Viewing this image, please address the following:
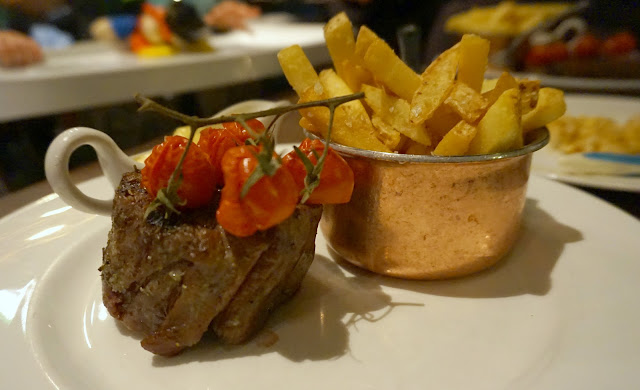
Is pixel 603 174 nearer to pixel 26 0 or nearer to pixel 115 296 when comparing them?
pixel 115 296

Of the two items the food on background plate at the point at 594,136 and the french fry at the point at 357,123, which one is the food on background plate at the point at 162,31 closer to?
the food on background plate at the point at 594,136

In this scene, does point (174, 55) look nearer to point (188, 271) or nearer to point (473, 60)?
point (473, 60)

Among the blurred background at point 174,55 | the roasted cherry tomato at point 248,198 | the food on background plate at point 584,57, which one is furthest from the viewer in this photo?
the food on background plate at point 584,57

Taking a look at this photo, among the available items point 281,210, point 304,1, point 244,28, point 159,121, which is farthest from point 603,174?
point 304,1

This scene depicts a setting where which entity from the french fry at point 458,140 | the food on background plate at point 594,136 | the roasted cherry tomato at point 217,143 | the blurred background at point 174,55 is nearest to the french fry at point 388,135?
the french fry at point 458,140

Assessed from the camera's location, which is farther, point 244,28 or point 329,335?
point 244,28

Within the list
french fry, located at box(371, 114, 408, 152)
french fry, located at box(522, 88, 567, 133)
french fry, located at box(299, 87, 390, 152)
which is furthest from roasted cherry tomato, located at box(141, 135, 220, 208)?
french fry, located at box(522, 88, 567, 133)
